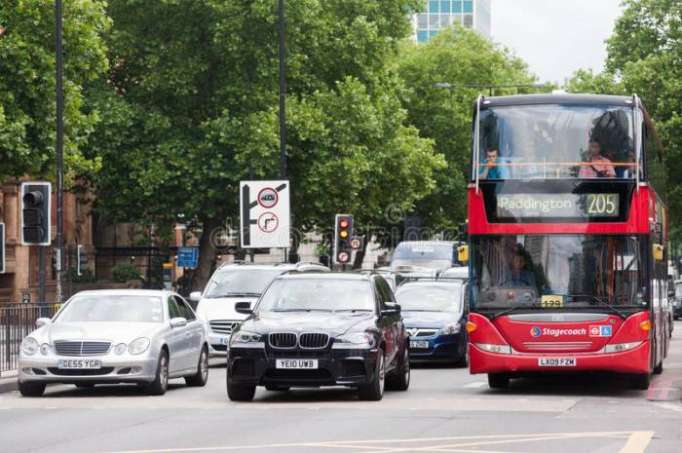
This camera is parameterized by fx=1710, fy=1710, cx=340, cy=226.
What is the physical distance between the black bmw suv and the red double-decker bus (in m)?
1.64

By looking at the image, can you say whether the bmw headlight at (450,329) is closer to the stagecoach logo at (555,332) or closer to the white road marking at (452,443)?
the stagecoach logo at (555,332)

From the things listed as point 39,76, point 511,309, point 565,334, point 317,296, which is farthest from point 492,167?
point 39,76

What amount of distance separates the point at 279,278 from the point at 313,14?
30.9 m

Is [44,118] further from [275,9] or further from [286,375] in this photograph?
[286,375]

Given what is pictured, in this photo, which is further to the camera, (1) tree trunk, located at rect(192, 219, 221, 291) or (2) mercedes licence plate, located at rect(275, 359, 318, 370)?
(1) tree trunk, located at rect(192, 219, 221, 291)

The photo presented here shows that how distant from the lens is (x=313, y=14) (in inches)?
2047

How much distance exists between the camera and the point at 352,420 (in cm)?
1758

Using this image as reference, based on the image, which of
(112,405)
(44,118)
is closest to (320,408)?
(112,405)

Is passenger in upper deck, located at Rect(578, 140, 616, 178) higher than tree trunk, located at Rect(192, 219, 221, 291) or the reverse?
higher

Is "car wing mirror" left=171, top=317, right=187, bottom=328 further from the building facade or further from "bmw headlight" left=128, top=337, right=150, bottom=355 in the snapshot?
the building facade

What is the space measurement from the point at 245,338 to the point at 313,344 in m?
0.84

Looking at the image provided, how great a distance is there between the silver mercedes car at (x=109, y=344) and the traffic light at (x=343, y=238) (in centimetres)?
1827

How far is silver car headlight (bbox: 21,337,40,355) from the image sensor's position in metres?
21.8

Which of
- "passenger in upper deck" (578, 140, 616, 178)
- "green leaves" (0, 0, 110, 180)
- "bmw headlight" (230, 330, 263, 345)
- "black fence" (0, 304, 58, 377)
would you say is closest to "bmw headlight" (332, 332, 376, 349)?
"bmw headlight" (230, 330, 263, 345)
